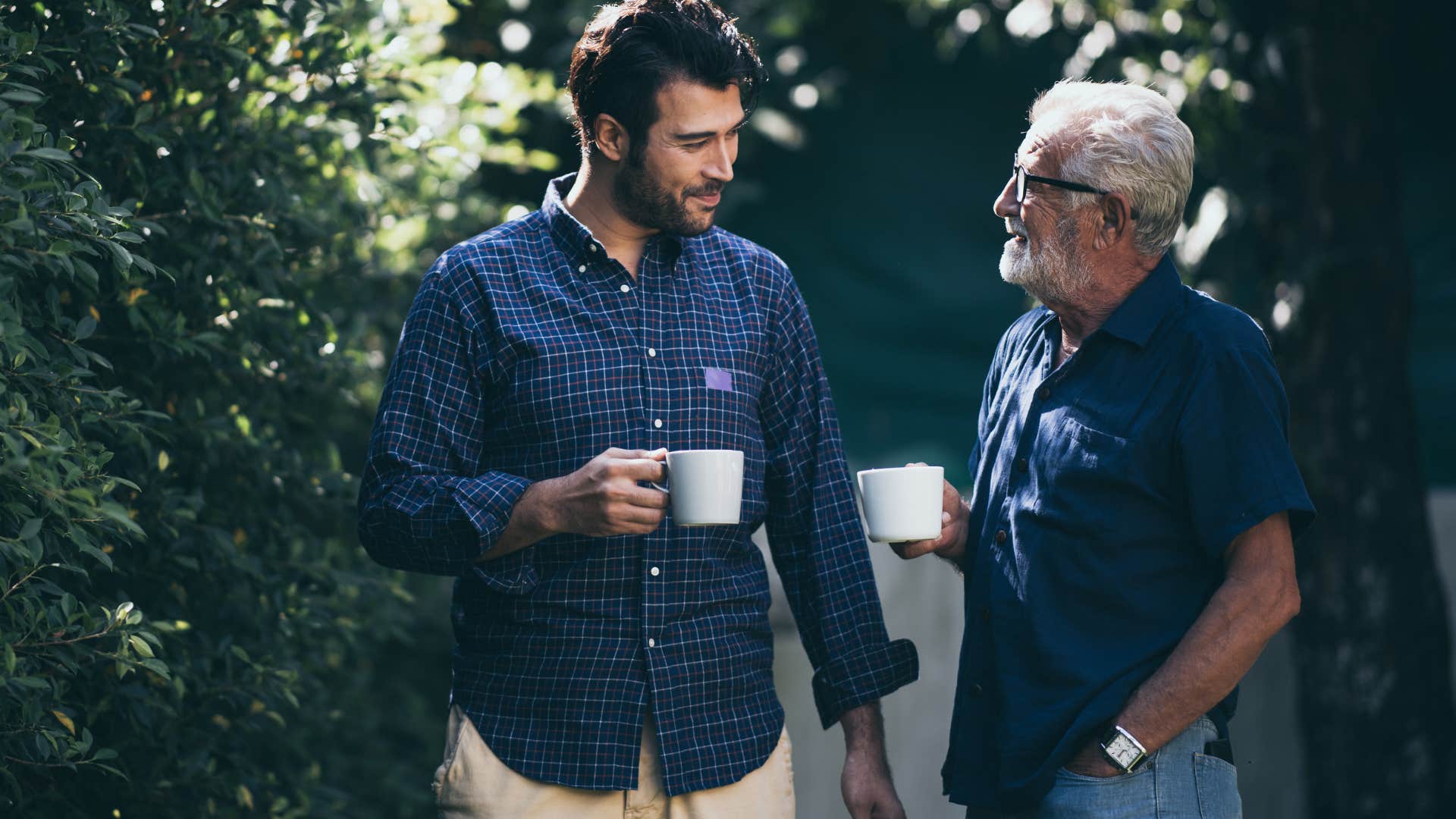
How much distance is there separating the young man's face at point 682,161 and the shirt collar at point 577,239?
0.24ft

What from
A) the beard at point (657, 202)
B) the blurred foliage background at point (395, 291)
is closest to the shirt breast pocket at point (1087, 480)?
the beard at point (657, 202)

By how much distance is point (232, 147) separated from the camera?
3.29m

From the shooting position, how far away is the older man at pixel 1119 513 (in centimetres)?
229

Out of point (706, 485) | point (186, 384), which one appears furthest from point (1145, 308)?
point (186, 384)

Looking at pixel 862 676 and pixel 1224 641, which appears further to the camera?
pixel 862 676

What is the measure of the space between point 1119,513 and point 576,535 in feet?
3.21

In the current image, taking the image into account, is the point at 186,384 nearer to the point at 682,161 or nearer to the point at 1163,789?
the point at 682,161

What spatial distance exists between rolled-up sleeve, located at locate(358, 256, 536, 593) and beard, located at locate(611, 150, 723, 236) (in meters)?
0.38

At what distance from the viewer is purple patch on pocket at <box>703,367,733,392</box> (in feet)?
8.86

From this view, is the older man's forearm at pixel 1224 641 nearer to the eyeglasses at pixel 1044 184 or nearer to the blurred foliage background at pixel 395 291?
the eyeglasses at pixel 1044 184

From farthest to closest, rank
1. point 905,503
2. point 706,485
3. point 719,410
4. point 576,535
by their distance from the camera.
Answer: point 719,410
point 576,535
point 905,503
point 706,485

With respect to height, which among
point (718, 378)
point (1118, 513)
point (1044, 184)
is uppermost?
point (1044, 184)

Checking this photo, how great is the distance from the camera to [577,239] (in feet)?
9.03

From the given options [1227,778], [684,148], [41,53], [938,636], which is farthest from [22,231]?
[938,636]
